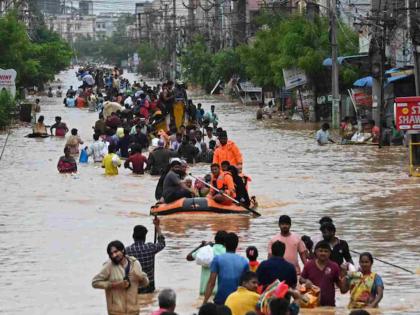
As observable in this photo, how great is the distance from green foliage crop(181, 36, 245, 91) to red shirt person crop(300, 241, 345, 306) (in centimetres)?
6958

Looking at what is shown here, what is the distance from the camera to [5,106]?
171ft

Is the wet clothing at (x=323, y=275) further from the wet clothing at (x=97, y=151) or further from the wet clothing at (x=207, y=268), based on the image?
the wet clothing at (x=97, y=151)

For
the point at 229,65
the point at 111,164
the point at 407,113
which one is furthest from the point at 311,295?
the point at 229,65

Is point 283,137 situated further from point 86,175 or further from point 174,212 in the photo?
point 174,212

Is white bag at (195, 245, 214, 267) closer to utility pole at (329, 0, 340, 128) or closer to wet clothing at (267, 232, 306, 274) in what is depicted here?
wet clothing at (267, 232, 306, 274)

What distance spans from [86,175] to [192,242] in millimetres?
12560

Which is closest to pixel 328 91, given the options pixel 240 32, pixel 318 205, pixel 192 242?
pixel 318 205

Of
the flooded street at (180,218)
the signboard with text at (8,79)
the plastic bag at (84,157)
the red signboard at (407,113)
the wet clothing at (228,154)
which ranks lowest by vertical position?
the flooded street at (180,218)

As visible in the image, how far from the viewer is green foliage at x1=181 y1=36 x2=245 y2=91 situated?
287 feet

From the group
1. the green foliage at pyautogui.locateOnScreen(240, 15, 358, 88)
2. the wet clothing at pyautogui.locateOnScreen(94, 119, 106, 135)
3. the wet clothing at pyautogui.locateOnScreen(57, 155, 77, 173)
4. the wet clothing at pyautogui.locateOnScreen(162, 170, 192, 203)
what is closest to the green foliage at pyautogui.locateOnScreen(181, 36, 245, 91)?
the green foliage at pyautogui.locateOnScreen(240, 15, 358, 88)

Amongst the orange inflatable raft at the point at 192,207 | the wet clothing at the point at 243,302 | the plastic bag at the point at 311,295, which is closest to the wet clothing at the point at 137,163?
the orange inflatable raft at the point at 192,207

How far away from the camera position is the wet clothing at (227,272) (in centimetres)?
1422

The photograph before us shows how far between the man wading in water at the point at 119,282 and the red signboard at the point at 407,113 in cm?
1936

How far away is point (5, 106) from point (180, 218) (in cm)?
2820
